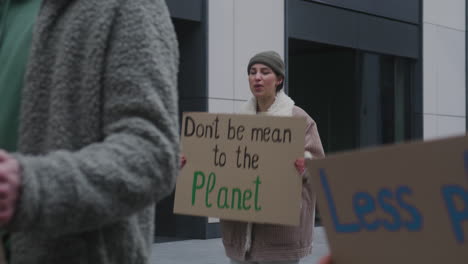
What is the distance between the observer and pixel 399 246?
1886mm

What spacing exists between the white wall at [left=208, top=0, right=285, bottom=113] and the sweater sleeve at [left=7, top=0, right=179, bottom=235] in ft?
32.8

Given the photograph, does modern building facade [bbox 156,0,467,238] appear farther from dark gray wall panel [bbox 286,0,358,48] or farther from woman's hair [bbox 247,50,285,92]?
woman's hair [bbox 247,50,285,92]

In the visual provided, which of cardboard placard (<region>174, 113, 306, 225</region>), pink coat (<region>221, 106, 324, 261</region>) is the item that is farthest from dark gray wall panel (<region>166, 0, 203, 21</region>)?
pink coat (<region>221, 106, 324, 261</region>)

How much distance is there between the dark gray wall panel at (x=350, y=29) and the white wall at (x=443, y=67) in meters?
0.49

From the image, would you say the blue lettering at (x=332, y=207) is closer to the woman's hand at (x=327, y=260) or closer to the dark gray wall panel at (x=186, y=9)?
the woman's hand at (x=327, y=260)

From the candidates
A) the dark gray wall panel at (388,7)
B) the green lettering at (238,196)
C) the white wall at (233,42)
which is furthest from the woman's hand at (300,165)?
the dark gray wall panel at (388,7)

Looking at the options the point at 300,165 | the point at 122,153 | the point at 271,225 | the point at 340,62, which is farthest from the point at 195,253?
the point at 122,153

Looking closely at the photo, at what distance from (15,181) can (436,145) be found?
33.4 inches

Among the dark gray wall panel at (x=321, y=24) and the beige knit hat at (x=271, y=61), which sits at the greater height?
the dark gray wall panel at (x=321, y=24)

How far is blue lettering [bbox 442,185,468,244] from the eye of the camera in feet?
5.88

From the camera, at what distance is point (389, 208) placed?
1.87m

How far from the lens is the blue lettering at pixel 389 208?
1.87 metres

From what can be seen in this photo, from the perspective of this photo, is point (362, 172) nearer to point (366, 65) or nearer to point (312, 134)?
point (312, 134)

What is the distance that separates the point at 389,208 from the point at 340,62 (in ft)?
44.5
